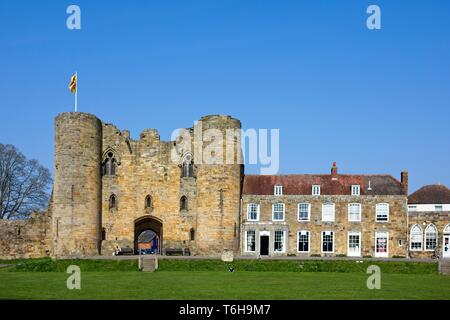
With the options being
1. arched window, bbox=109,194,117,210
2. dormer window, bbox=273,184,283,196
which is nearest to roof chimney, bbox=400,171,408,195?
dormer window, bbox=273,184,283,196

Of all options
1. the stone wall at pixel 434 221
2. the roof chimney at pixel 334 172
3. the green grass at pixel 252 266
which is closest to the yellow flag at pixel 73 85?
the green grass at pixel 252 266

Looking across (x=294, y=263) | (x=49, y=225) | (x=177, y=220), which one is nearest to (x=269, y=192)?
(x=177, y=220)

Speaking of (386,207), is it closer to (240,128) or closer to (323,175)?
(323,175)

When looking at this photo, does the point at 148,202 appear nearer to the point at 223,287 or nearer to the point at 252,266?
the point at 252,266

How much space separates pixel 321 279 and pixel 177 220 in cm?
1759

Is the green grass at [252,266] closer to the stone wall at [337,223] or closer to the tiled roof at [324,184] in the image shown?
the stone wall at [337,223]

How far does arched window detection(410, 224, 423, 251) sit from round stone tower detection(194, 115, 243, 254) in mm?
11593

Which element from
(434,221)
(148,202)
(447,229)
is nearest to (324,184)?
(434,221)

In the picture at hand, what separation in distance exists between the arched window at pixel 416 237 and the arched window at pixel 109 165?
19878mm

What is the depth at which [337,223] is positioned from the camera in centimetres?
4488

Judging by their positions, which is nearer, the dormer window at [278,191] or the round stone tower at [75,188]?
the round stone tower at [75,188]

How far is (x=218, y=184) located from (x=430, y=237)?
14409mm

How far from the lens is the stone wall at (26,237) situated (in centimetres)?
4359
